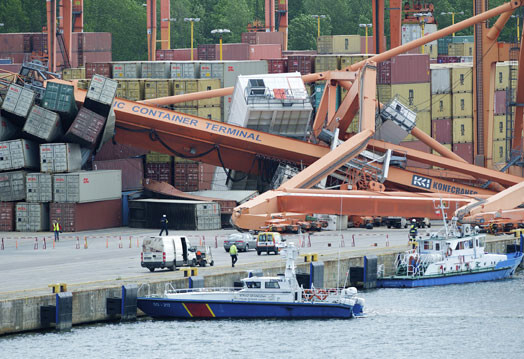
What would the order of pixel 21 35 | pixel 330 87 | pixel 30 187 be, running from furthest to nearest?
pixel 21 35 < pixel 330 87 < pixel 30 187

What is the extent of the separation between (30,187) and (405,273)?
28463mm

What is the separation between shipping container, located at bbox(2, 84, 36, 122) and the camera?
269 ft

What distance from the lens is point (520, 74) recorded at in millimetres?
87375

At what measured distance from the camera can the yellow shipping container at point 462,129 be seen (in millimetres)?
105750

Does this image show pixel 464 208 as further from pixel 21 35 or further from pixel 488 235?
pixel 21 35

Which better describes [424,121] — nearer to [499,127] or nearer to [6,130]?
[499,127]

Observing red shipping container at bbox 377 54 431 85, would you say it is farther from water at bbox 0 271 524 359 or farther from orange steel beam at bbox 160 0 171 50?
orange steel beam at bbox 160 0 171 50

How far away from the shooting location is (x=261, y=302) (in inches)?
2185

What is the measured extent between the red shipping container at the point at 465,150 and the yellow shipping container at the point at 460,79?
4.52 m

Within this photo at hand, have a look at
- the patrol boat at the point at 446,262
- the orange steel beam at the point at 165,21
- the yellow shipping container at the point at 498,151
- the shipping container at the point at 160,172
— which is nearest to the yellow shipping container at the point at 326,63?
Answer: the shipping container at the point at 160,172

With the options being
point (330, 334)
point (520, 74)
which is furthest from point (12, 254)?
point (520, 74)

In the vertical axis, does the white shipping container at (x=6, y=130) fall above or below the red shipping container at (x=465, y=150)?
above

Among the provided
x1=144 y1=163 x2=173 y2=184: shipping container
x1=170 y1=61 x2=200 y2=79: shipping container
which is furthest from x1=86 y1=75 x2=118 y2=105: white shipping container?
x1=170 y1=61 x2=200 y2=79: shipping container

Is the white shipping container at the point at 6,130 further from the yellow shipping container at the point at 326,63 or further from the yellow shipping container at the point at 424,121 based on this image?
the yellow shipping container at the point at 424,121
